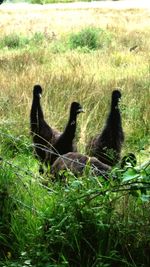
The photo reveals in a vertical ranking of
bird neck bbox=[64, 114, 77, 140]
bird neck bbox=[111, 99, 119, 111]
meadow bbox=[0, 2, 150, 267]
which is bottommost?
meadow bbox=[0, 2, 150, 267]

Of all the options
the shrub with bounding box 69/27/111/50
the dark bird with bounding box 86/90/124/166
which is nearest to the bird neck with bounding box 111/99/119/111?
the dark bird with bounding box 86/90/124/166

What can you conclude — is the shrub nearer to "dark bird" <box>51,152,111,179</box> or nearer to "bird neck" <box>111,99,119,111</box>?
"bird neck" <box>111,99,119,111</box>

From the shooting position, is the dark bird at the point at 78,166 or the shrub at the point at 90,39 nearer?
the dark bird at the point at 78,166

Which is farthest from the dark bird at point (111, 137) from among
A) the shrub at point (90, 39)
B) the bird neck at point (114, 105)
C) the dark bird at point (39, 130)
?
the shrub at point (90, 39)

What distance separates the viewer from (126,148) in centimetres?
769

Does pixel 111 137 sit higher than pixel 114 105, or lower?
lower

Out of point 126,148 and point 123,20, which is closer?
point 126,148

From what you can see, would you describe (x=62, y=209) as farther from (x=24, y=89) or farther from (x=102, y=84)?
(x=102, y=84)

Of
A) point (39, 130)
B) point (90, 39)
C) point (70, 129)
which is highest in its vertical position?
point (90, 39)

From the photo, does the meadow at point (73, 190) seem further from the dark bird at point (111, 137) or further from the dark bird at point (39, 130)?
the dark bird at point (111, 137)

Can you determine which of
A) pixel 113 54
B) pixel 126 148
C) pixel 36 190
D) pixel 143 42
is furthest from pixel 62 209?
pixel 143 42

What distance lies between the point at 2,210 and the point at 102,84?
6362 millimetres

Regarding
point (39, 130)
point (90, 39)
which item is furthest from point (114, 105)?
point (90, 39)

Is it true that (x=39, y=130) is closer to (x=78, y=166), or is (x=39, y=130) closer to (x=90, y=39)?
(x=78, y=166)
